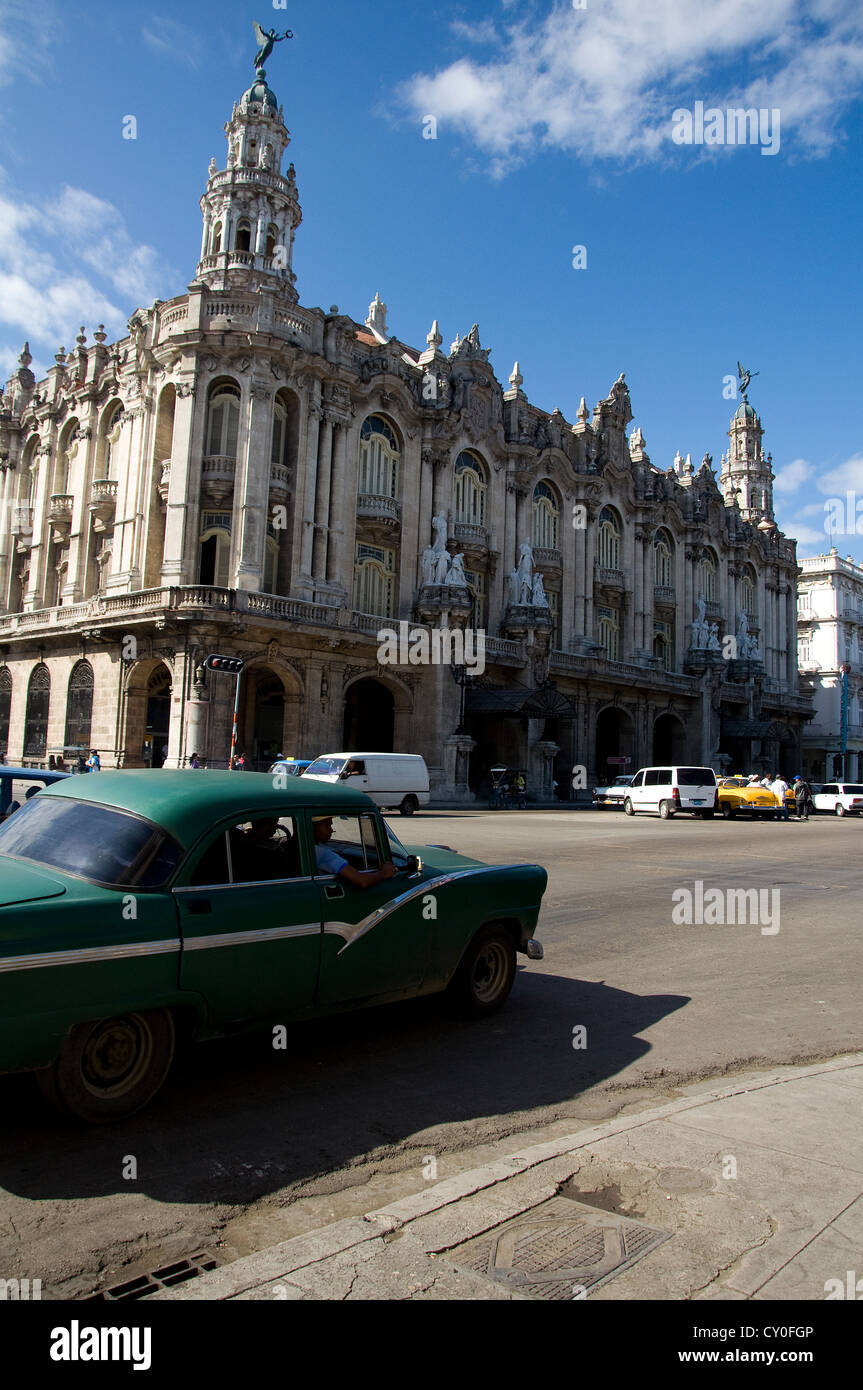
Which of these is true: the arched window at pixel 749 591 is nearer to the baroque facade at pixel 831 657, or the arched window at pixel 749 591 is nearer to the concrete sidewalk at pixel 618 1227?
the baroque facade at pixel 831 657

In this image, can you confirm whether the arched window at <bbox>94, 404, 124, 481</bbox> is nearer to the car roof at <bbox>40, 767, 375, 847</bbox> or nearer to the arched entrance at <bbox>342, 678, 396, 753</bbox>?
the arched entrance at <bbox>342, 678, 396, 753</bbox>

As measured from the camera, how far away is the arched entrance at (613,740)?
50.4 meters

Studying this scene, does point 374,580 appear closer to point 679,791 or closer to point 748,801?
point 679,791

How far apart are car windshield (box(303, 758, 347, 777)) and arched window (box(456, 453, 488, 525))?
18.5m

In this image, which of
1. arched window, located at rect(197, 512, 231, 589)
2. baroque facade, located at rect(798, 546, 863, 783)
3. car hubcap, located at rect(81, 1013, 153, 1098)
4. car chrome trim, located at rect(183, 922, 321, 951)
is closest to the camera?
car hubcap, located at rect(81, 1013, 153, 1098)

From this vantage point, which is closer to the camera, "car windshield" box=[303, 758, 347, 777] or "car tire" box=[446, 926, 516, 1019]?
"car tire" box=[446, 926, 516, 1019]

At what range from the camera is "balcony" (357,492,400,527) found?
38.6m

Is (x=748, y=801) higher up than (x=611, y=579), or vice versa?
(x=611, y=579)

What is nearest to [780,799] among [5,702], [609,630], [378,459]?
[609,630]

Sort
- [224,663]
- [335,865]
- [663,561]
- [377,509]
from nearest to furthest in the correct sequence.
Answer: [335,865] < [224,663] < [377,509] < [663,561]

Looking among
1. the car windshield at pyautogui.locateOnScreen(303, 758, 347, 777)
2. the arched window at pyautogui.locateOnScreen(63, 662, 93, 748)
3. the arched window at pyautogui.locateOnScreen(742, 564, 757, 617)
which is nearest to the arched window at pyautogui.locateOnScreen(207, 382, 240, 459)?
the arched window at pyautogui.locateOnScreen(63, 662, 93, 748)

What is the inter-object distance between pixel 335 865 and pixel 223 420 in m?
32.6

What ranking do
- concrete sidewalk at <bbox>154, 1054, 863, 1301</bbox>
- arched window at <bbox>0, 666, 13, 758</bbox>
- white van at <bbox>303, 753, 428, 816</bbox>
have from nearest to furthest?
concrete sidewalk at <bbox>154, 1054, 863, 1301</bbox>
white van at <bbox>303, 753, 428, 816</bbox>
arched window at <bbox>0, 666, 13, 758</bbox>

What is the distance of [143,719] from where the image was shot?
3447 centimetres
